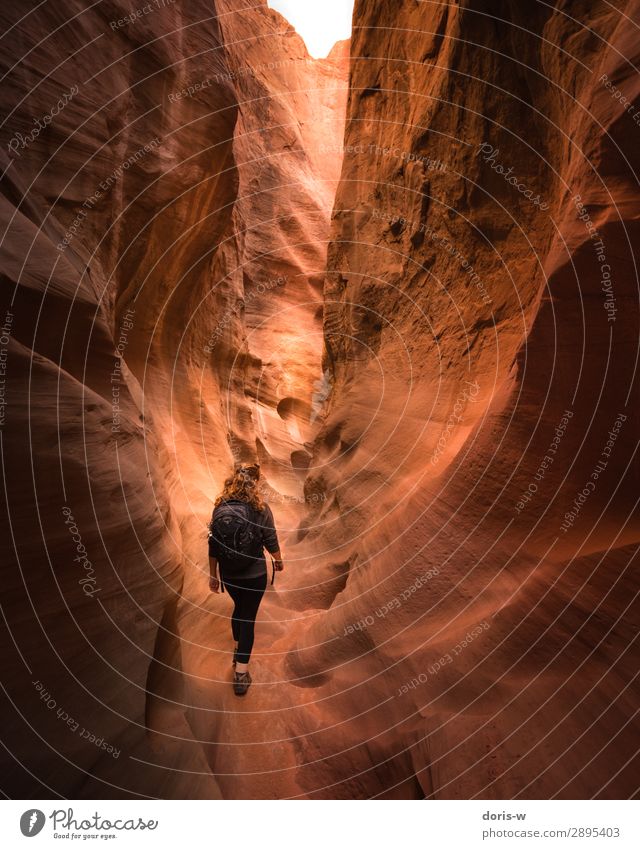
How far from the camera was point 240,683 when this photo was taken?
4887 millimetres

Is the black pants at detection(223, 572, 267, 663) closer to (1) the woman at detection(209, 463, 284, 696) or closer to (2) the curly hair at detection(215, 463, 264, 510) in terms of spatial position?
(1) the woman at detection(209, 463, 284, 696)

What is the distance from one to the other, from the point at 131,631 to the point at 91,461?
153 cm

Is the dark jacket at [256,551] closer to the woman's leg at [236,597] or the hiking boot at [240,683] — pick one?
the woman's leg at [236,597]

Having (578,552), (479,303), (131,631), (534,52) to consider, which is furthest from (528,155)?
(131,631)

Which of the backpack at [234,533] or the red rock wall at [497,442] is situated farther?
the backpack at [234,533]

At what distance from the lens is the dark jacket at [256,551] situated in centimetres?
442

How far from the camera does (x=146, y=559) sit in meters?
3.98

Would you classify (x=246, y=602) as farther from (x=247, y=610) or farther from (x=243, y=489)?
(x=243, y=489)

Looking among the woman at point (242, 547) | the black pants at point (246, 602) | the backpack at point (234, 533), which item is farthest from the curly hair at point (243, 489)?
the black pants at point (246, 602)

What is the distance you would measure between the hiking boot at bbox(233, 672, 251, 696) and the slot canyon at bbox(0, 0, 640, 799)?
13cm

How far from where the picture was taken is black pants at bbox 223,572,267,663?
4.61 m
